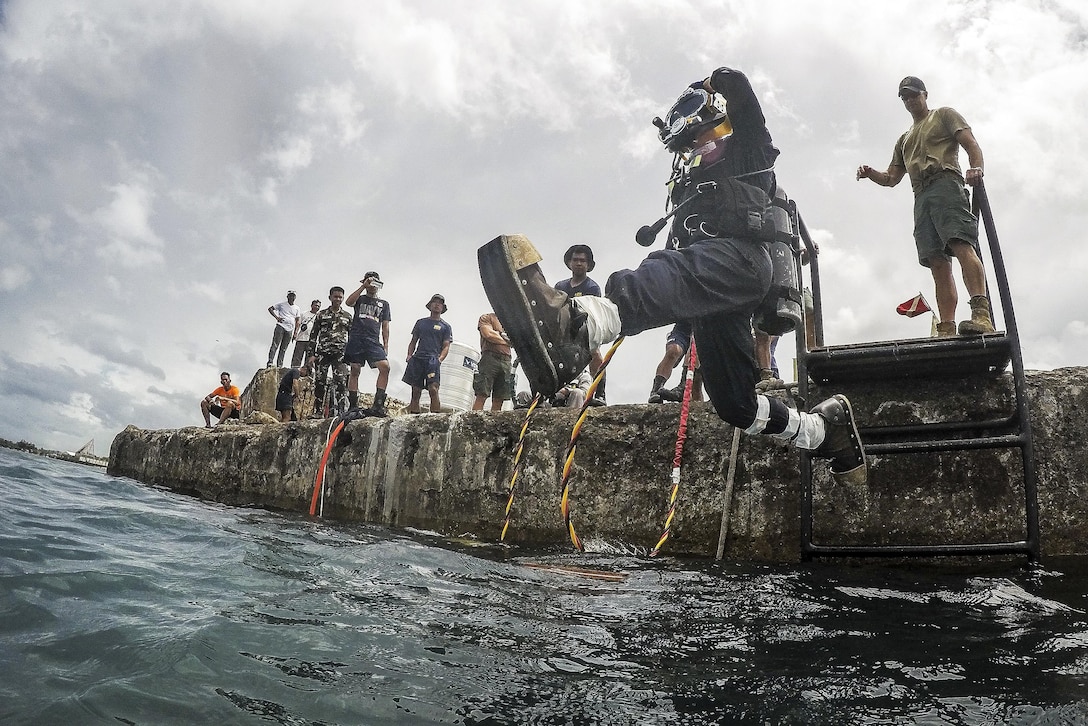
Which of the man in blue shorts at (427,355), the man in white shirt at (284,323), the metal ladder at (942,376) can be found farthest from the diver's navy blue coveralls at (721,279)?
the man in white shirt at (284,323)

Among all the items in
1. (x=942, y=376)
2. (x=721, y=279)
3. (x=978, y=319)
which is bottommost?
(x=942, y=376)

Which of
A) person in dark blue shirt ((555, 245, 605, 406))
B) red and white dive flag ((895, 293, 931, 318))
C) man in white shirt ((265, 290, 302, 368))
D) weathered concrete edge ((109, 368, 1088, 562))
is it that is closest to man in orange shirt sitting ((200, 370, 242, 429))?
man in white shirt ((265, 290, 302, 368))

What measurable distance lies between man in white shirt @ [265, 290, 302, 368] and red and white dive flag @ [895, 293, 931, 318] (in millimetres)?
10254

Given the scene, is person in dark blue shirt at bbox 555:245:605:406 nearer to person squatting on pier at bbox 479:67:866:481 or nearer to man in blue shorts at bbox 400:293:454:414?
man in blue shorts at bbox 400:293:454:414

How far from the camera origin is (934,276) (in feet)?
13.1

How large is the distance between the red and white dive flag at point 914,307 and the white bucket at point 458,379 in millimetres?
7016

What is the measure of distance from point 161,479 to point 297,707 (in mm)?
10981

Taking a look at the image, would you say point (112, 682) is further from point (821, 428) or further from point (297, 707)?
point (821, 428)

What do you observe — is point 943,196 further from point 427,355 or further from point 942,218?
point 427,355

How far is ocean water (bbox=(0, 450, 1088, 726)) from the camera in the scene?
4.51 ft

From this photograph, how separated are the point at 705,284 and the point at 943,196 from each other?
2.32m

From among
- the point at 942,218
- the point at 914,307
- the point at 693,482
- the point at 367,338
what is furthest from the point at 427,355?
the point at 942,218

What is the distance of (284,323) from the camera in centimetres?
1249

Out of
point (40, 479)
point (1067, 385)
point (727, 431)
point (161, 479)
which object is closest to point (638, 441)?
point (727, 431)
